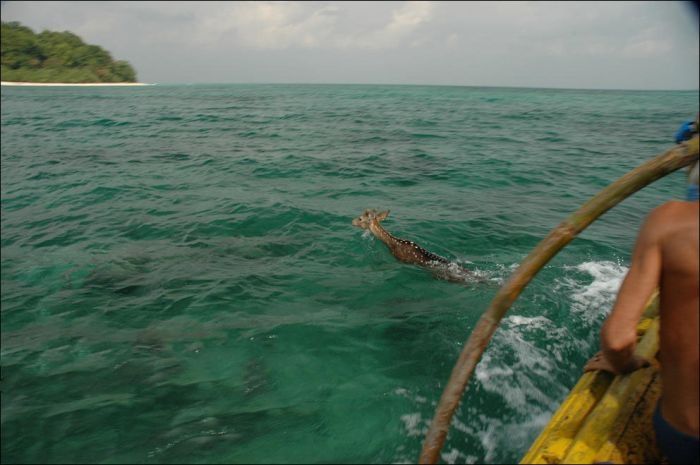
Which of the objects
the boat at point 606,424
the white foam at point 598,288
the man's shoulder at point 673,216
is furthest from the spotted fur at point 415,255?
the man's shoulder at point 673,216

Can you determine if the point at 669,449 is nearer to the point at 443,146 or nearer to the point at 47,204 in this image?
the point at 47,204

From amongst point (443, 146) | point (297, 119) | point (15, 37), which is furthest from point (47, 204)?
point (15, 37)

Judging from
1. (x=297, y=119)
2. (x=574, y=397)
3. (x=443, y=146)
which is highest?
(x=297, y=119)

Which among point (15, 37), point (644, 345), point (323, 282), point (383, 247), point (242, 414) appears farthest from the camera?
point (15, 37)

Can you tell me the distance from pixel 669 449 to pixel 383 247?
20.2 ft

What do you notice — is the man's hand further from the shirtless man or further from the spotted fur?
the spotted fur

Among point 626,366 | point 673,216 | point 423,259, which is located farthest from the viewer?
point 423,259

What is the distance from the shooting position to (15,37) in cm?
8712

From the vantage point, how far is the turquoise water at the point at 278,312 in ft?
13.7

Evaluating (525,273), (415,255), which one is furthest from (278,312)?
(525,273)

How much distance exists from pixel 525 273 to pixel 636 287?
54 centimetres

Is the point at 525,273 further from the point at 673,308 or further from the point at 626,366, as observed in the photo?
the point at 626,366

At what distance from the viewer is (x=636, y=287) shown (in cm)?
207

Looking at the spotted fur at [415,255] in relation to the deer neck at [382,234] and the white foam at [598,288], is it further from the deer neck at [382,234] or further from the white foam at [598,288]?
the white foam at [598,288]
